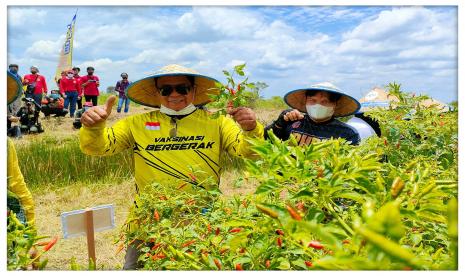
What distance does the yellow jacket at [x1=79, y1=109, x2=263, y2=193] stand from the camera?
214 cm

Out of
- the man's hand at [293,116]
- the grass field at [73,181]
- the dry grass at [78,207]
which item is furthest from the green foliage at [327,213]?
the grass field at [73,181]

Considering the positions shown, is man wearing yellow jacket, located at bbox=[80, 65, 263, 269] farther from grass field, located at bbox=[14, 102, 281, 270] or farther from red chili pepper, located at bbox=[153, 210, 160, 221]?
grass field, located at bbox=[14, 102, 281, 270]

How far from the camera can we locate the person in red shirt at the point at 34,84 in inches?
393

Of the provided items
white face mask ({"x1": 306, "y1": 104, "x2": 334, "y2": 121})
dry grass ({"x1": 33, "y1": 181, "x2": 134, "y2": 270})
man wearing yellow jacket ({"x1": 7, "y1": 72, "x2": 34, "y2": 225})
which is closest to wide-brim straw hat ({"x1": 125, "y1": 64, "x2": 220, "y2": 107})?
white face mask ({"x1": 306, "y1": 104, "x2": 334, "y2": 121})

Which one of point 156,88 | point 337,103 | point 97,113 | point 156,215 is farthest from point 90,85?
point 156,215

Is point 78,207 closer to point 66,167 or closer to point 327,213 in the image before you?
point 66,167

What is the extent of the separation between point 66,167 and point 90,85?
20.3 ft

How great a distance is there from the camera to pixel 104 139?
2.09 metres

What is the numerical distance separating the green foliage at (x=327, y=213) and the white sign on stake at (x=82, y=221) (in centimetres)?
39

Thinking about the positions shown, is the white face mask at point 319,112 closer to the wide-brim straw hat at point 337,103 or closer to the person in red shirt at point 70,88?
the wide-brim straw hat at point 337,103

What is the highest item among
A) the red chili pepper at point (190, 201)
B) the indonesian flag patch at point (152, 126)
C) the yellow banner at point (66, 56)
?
the yellow banner at point (66, 56)

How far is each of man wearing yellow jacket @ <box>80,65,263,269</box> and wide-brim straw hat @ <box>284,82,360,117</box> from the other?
72 centimetres

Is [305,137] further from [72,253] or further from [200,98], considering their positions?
[72,253]

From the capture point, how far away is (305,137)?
2564 mm
